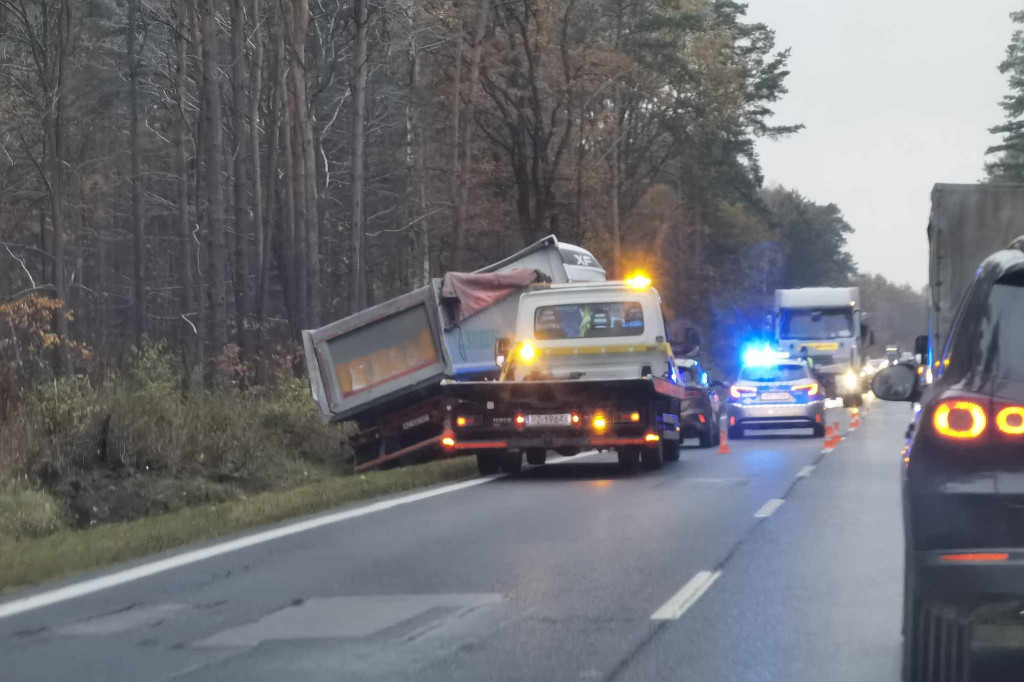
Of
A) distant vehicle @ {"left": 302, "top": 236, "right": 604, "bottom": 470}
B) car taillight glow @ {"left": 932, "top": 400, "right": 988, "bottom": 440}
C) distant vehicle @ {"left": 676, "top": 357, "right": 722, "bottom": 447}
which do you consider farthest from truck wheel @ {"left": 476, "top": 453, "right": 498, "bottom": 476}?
car taillight glow @ {"left": 932, "top": 400, "right": 988, "bottom": 440}

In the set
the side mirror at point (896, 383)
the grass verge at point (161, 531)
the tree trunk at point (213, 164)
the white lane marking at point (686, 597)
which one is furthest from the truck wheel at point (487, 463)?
the side mirror at point (896, 383)

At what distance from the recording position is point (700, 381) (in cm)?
2697

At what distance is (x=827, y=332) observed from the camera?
155 ft

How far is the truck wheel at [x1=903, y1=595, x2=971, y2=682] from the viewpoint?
606 cm

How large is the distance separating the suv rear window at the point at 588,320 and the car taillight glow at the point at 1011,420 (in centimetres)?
1495

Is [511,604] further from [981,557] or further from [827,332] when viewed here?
[827,332]

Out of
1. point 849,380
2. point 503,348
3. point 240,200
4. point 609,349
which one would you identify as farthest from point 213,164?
point 849,380

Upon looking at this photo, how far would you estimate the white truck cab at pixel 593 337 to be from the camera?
20641mm

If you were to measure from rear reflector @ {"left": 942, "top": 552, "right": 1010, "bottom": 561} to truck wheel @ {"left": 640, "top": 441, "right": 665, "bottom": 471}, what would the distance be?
14296 millimetres

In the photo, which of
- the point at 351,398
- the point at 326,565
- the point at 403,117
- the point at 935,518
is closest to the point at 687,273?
the point at 403,117

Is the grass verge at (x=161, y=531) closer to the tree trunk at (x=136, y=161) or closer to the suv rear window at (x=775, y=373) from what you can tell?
the suv rear window at (x=775, y=373)

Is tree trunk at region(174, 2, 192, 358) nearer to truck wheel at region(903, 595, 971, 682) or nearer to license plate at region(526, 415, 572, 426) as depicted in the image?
license plate at region(526, 415, 572, 426)

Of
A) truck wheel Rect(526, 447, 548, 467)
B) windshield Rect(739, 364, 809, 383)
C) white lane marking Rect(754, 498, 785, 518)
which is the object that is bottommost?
truck wheel Rect(526, 447, 548, 467)

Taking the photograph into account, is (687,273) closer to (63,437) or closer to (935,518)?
(63,437)
